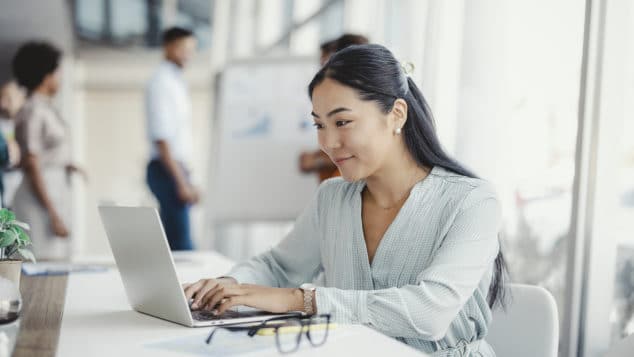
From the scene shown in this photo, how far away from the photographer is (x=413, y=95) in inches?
61.6

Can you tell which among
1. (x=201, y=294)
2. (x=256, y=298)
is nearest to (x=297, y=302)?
(x=256, y=298)

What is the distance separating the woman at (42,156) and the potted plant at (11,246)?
6.97 ft

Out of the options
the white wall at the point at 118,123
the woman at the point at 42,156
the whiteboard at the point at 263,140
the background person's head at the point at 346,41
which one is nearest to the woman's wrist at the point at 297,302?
the background person's head at the point at 346,41

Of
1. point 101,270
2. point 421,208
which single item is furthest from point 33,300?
point 421,208

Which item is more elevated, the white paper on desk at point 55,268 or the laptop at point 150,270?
the laptop at point 150,270

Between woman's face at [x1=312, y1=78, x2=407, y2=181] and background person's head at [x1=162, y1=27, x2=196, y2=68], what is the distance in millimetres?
2540

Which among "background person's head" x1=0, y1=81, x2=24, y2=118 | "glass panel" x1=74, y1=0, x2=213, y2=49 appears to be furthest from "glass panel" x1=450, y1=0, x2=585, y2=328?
"glass panel" x1=74, y1=0, x2=213, y2=49

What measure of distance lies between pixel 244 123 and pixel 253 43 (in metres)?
2.85

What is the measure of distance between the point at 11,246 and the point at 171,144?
2528 millimetres

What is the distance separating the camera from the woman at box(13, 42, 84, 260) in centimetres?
340

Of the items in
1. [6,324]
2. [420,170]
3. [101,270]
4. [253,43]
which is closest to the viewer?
[6,324]

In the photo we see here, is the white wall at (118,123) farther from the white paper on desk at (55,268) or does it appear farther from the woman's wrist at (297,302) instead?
the woman's wrist at (297,302)

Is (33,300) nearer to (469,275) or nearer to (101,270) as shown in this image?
(101,270)

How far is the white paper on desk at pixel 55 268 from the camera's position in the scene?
195 centimetres
